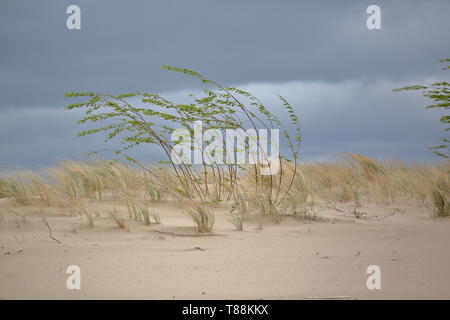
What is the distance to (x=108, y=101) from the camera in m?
7.87

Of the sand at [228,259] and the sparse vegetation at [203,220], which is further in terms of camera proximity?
the sparse vegetation at [203,220]

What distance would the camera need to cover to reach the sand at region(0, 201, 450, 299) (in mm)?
3693

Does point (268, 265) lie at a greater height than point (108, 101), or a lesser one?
lesser

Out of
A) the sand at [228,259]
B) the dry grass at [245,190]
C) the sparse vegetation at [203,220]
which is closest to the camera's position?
the sand at [228,259]

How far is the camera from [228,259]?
4.68 meters

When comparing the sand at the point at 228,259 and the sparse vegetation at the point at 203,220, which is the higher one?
the sparse vegetation at the point at 203,220

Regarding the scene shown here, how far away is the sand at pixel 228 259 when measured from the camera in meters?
3.69

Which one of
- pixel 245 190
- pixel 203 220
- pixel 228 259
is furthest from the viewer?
pixel 245 190

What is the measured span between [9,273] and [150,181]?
4.88 m

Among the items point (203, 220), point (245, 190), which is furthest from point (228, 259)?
point (245, 190)

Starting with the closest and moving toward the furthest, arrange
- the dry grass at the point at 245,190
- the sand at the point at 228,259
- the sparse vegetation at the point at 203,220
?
the sand at the point at 228,259 → the sparse vegetation at the point at 203,220 → the dry grass at the point at 245,190

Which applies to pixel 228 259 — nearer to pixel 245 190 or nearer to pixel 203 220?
pixel 203 220

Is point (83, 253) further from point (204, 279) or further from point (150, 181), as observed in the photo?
point (150, 181)
